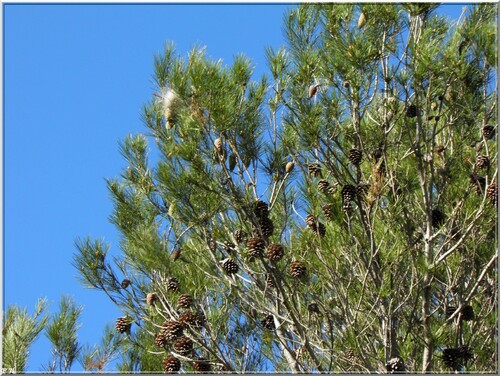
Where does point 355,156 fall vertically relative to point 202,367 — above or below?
above

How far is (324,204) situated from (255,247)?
17.0 inches

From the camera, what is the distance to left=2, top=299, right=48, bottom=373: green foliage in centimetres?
318

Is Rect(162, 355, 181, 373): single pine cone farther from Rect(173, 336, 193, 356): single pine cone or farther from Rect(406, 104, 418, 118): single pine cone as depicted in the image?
Rect(406, 104, 418, 118): single pine cone

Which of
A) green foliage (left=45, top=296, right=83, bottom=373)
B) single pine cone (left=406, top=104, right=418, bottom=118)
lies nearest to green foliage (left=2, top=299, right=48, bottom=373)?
green foliage (left=45, top=296, right=83, bottom=373)

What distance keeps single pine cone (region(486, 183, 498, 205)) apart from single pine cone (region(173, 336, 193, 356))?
1.08 metres

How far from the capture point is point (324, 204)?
9.95 ft

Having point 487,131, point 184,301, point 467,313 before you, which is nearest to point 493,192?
point 487,131

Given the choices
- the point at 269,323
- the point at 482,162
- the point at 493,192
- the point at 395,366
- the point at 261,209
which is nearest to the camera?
the point at 395,366

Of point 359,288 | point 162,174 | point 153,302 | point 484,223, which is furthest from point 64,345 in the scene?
point 484,223

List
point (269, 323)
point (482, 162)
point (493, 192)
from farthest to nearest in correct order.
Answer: point (269, 323)
point (482, 162)
point (493, 192)

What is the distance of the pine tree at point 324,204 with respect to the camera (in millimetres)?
2793

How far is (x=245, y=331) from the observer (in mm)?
3348

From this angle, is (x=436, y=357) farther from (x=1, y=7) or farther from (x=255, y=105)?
(x=1, y=7)

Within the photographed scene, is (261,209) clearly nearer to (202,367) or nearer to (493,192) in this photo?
(202,367)
